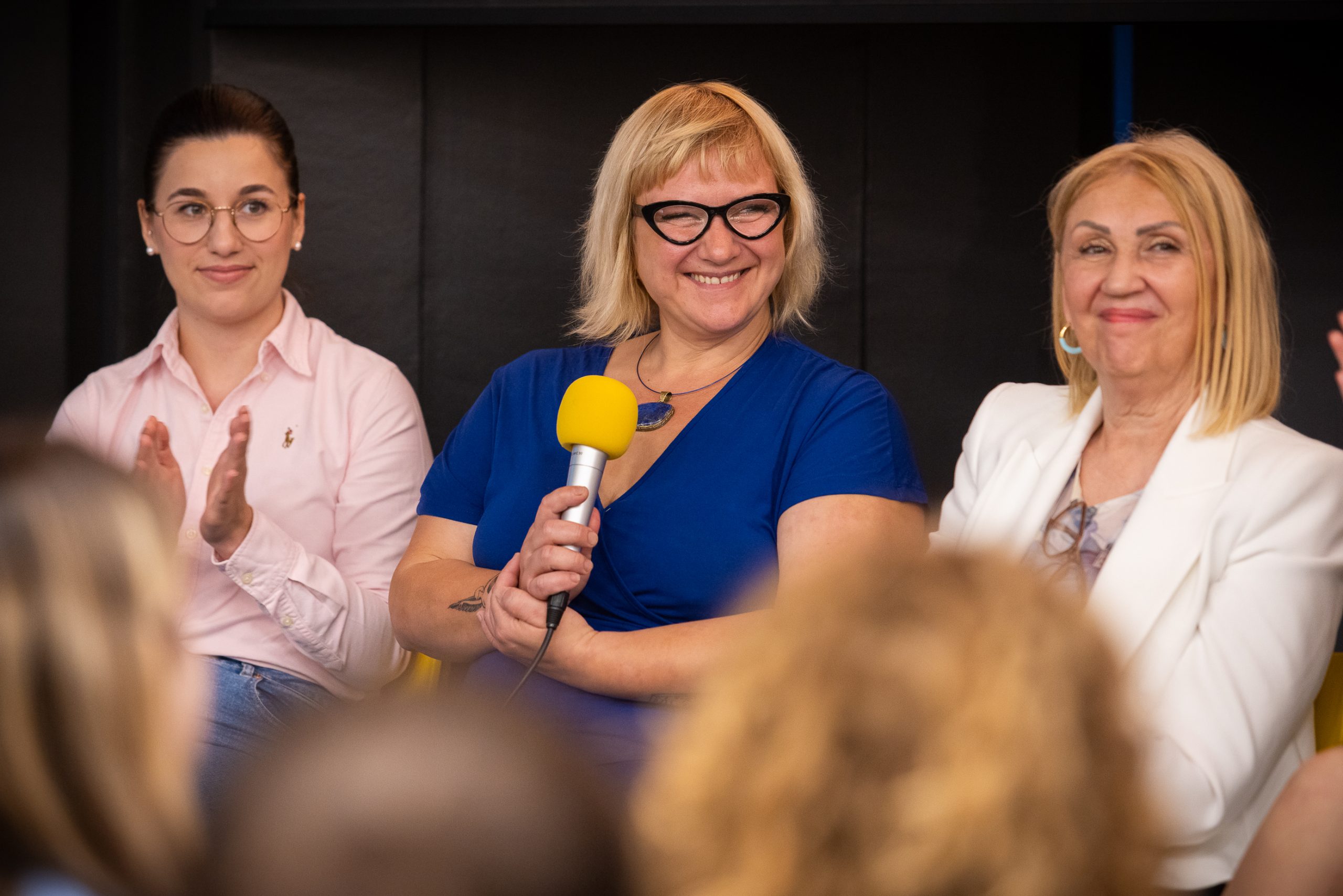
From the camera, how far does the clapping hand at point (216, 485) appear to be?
86.0 inches

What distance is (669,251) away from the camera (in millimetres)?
2277

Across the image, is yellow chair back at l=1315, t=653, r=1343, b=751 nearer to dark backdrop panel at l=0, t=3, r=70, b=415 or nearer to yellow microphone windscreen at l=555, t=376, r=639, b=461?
yellow microphone windscreen at l=555, t=376, r=639, b=461

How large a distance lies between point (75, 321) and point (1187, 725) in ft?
10.5

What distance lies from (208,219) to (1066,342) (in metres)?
1.74

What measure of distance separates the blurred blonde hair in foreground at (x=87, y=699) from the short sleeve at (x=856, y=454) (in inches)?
50.5

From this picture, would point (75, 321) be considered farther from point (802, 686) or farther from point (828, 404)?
point (802, 686)

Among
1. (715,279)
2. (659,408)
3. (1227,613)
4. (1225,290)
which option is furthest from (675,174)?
(1227,613)

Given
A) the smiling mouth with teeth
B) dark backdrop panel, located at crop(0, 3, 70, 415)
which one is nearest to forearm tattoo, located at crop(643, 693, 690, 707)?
the smiling mouth with teeth

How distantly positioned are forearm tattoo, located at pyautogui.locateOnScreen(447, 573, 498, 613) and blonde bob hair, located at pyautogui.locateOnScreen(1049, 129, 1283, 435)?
1.15 meters

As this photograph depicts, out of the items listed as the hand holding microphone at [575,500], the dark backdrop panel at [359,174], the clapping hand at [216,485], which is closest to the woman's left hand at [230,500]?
the clapping hand at [216,485]

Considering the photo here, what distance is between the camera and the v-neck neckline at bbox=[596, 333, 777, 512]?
218 cm

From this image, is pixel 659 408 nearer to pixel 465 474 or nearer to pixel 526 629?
pixel 465 474

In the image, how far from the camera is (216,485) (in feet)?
7.30

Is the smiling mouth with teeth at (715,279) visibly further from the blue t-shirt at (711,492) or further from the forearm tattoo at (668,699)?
the forearm tattoo at (668,699)
